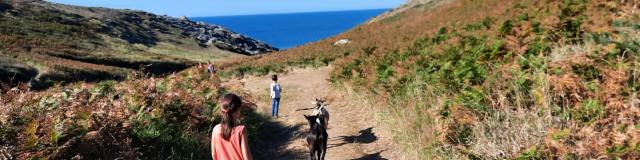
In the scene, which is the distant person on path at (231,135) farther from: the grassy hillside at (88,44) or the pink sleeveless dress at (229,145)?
the grassy hillside at (88,44)

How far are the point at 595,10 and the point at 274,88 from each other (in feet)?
25.6

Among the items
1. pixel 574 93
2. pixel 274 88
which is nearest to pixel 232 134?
pixel 574 93

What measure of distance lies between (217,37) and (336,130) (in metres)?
97.6

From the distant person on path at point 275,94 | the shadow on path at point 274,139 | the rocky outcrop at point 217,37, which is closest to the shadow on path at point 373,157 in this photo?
the shadow on path at point 274,139

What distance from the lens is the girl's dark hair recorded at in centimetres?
556

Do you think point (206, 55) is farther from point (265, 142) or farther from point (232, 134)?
point (232, 134)

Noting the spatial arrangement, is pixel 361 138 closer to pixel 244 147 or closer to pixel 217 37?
pixel 244 147

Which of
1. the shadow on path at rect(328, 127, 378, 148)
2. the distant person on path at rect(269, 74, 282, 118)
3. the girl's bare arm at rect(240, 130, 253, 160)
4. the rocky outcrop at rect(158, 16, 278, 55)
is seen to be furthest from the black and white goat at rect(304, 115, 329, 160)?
the rocky outcrop at rect(158, 16, 278, 55)

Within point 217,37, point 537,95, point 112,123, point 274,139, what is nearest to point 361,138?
point 274,139

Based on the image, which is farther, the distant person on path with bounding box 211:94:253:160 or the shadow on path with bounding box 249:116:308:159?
the shadow on path with bounding box 249:116:308:159

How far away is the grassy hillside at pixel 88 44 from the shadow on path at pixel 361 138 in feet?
86.5

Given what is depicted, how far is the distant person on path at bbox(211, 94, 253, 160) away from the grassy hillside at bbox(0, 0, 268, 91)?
31.7 m

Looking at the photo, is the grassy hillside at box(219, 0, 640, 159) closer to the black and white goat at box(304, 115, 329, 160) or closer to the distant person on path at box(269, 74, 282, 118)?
the black and white goat at box(304, 115, 329, 160)

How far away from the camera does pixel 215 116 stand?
1200 cm
